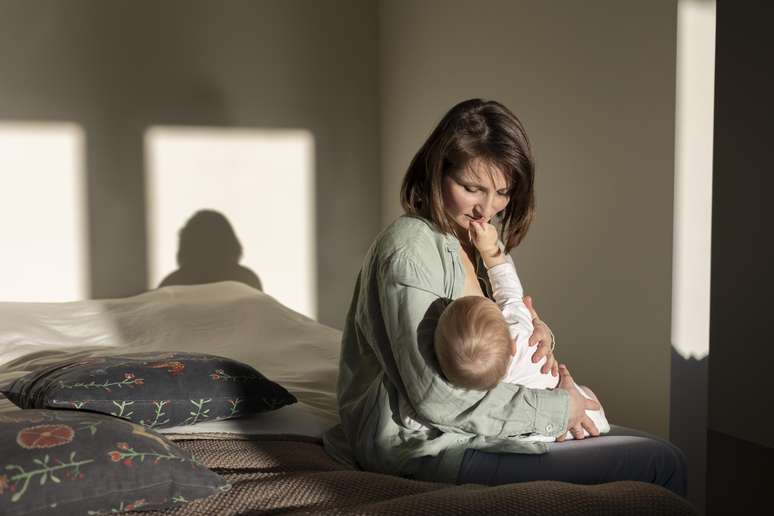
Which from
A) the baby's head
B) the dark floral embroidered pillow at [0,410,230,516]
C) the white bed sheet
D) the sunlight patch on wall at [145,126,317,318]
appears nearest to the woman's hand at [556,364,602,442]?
the baby's head

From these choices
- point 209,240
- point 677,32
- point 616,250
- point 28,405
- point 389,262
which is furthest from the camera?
point 209,240

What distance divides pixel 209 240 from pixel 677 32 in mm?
2203

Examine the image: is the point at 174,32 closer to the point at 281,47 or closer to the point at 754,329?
the point at 281,47

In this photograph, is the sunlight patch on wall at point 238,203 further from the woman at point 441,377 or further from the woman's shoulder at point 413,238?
the woman's shoulder at point 413,238

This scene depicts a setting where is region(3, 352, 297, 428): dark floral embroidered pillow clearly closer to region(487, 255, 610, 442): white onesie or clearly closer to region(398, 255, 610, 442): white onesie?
region(398, 255, 610, 442): white onesie

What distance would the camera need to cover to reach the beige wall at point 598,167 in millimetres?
2572

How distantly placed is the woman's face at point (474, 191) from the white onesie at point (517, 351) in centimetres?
15

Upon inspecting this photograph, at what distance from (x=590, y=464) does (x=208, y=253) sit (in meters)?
2.52

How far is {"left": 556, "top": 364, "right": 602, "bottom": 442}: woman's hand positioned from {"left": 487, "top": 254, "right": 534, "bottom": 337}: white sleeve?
0.13 meters

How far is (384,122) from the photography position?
423cm

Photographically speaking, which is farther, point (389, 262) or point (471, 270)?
point (471, 270)

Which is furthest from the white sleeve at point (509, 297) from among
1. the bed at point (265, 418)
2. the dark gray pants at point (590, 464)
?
the bed at point (265, 418)

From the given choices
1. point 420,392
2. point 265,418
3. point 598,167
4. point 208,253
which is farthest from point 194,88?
point 420,392

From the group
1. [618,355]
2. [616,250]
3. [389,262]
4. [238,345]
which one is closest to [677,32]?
[616,250]
